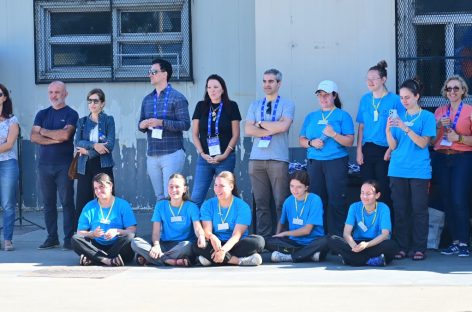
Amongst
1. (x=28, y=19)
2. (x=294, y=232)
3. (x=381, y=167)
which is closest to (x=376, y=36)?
(x=381, y=167)

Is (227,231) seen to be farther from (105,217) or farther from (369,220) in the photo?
(369,220)

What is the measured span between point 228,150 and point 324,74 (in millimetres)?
1728

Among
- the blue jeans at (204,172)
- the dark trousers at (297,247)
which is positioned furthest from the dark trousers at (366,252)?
the blue jeans at (204,172)

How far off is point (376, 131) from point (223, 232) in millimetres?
1971

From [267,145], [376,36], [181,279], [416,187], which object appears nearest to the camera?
[181,279]

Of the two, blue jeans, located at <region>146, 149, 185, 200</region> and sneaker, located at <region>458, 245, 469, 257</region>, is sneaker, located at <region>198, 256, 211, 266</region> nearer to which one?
blue jeans, located at <region>146, 149, 185, 200</region>

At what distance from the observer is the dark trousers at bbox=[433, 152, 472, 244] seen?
1047cm

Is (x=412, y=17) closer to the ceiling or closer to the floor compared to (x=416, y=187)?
closer to the ceiling

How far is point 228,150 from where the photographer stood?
11.0 meters

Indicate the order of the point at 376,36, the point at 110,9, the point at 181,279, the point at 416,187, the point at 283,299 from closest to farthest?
the point at 283,299
the point at 181,279
the point at 416,187
the point at 376,36
the point at 110,9

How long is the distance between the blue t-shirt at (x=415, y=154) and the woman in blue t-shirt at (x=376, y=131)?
0.26 m

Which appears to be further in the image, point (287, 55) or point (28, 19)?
point (28, 19)

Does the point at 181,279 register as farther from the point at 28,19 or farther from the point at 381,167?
the point at 28,19

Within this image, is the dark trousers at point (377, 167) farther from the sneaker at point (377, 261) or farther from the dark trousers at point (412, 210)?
the sneaker at point (377, 261)
